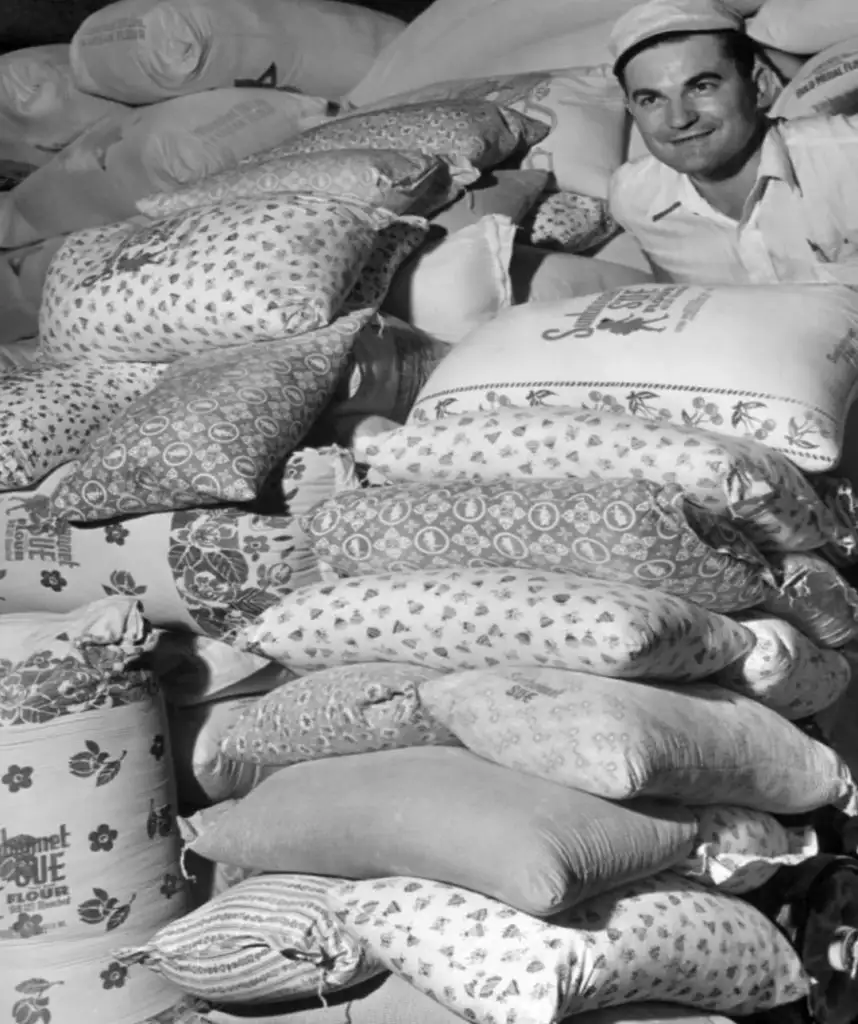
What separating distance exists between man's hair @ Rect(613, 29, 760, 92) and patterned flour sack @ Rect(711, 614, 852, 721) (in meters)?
0.92

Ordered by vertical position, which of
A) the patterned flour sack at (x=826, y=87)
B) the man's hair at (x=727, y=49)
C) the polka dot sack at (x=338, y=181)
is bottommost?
the polka dot sack at (x=338, y=181)

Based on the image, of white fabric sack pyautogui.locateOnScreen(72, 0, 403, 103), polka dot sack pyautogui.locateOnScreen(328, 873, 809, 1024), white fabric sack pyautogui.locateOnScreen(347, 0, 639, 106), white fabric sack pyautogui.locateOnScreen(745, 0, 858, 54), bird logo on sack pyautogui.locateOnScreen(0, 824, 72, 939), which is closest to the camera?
polka dot sack pyautogui.locateOnScreen(328, 873, 809, 1024)

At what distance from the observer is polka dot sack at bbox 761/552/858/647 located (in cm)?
184

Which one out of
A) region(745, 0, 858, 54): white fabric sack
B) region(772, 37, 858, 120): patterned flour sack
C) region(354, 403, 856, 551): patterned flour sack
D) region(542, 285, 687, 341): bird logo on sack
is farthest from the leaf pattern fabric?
region(745, 0, 858, 54): white fabric sack

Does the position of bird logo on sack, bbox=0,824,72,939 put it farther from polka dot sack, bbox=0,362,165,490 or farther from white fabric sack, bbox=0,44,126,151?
white fabric sack, bbox=0,44,126,151

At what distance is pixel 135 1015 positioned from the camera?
6.15ft

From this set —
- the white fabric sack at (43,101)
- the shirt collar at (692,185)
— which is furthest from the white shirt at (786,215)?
the white fabric sack at (43,101)

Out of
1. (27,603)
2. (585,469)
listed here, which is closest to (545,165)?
(585,469)

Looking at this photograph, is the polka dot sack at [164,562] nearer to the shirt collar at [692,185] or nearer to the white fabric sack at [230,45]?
the shirt collar at [692,185]

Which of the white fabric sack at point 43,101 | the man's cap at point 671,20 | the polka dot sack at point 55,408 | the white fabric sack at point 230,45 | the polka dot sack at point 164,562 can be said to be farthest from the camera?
the white fabric sack at point 43,101

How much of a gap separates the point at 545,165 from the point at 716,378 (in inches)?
38.0

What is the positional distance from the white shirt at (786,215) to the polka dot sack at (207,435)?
0.70 meters

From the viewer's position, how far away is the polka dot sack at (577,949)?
1.45m

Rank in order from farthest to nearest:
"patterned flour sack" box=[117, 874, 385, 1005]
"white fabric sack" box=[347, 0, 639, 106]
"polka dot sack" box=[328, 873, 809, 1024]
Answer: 1. "white fabric sack" box=[347, 0, 639, 106]
2. "patterned flour sack" box=[117, 874, 385, 1005]
3. "polka dot sack" box=[328, 873, 809, 1024]
